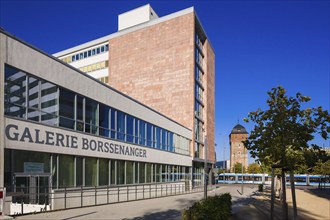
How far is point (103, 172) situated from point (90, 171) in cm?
174

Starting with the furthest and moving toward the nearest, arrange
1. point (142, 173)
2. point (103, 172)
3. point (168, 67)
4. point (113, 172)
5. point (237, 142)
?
point (237, 142), point (168, 67), point (142, 173), point (113, 172), point (103, 172)

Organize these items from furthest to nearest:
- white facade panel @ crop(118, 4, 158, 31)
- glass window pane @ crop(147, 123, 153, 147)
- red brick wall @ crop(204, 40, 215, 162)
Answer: white facade panel @ crop(118, 4, 158, 31) → red brick wall @ crop(204, 40, 215, 162) → glass window pane @ crop(147, 123, 153, 147)

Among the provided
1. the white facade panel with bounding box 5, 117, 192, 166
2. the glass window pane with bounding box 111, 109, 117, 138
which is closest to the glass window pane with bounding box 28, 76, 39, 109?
the white facade panel with bounding box 5, 117, 192, 166

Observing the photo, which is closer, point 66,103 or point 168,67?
point 66,103

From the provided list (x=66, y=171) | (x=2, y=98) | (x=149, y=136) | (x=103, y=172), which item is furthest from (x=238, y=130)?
(x=2, y=98)

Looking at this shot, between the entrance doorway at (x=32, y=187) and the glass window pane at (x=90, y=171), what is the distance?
3.74 metres

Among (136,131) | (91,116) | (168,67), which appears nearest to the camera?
(91,116)

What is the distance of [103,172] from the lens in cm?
2266

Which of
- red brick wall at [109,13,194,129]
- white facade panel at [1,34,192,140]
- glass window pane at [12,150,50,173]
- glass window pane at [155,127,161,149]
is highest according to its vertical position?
red brick wall at [109,13,194,129]

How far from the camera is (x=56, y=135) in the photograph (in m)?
17.5

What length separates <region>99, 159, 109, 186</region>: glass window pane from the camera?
22219 millimetres

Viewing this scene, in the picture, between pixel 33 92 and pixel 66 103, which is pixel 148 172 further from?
pixel 33 92

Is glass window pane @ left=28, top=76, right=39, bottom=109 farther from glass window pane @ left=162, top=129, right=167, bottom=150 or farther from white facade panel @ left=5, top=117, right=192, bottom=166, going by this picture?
glass window pane @ left=162, top=129, right=167, bottom=150

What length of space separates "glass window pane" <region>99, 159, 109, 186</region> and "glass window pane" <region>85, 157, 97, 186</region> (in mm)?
660
